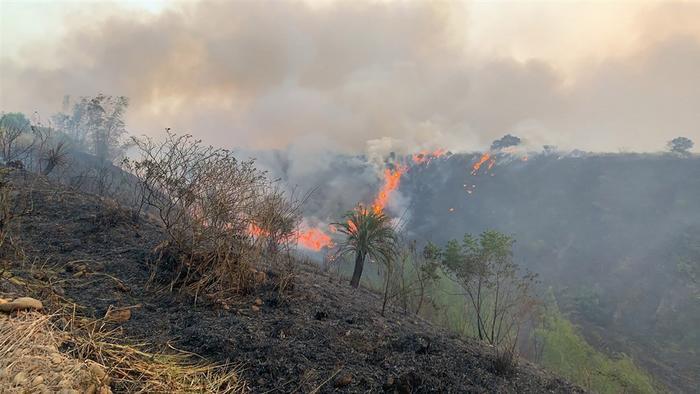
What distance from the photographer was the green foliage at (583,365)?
15.8 meters

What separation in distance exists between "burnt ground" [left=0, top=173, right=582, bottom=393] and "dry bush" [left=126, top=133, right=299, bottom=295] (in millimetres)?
477

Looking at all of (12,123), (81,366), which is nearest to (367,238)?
→ (81,366)

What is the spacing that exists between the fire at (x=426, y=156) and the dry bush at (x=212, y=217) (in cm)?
10486

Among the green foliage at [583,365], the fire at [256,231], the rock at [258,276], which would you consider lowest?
the green foliage at [583,365]

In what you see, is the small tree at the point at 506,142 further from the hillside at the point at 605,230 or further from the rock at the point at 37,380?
the rock at the point at 37,380

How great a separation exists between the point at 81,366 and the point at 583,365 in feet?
71.6

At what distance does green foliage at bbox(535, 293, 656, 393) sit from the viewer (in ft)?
51.9

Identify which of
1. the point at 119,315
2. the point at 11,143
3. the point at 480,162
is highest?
the point at 480,162

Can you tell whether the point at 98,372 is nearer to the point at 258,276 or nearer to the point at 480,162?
the point at 258,276

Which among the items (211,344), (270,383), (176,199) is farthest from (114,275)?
(270,383)

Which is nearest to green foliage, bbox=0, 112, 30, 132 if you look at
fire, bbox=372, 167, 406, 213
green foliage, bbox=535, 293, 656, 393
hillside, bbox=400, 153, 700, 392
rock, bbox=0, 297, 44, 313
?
rock, bbox=0, 297, 44, 313

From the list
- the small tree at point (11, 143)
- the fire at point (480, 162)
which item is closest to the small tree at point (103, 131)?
the small tree at point (11, 143)

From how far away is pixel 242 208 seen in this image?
7297 mm

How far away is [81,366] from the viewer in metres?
2.74
